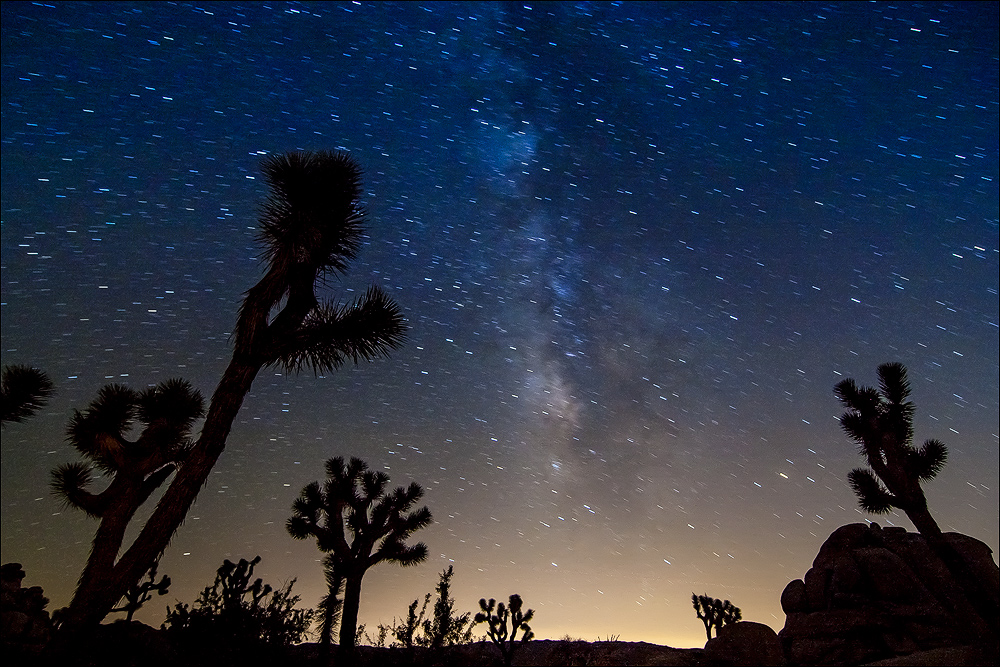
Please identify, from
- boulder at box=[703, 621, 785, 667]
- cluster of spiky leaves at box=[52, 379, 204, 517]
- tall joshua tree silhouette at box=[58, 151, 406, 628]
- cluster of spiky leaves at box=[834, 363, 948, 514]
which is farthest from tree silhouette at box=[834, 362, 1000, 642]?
cluster of spiky leaves at box=[52, 379, 204, 517]

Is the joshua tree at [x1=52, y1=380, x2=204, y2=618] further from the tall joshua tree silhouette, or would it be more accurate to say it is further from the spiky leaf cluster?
the spiky leaf cluster

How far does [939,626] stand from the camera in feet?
45.9

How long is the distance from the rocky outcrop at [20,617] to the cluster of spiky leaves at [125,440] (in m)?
1.42

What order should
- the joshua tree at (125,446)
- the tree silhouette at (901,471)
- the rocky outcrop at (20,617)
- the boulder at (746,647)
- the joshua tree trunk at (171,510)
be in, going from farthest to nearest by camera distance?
the boulder at (746,647)
the tree silhouette at (901,471)
the joshua tree at (125,446)
the rocky outcrop at (20,617)
the joshua tree trunk at (171,510)

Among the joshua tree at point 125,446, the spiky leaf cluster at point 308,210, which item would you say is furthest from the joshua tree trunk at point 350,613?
the spiky leaf cluster at point 308,210

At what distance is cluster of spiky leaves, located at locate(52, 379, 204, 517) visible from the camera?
959 centimetres

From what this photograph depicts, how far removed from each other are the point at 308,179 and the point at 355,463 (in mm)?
11529

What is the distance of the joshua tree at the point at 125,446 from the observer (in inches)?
368

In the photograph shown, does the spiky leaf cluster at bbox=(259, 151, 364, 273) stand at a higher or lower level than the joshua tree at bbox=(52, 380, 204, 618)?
higher

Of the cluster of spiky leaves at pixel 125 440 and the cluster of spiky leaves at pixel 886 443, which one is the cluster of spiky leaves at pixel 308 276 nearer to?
the cluster of spiky leaves at pixel 125 440

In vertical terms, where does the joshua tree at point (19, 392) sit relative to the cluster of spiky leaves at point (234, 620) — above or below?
above

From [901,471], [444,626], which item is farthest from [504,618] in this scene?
[901,471]

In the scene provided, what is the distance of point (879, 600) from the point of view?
15.3 meters

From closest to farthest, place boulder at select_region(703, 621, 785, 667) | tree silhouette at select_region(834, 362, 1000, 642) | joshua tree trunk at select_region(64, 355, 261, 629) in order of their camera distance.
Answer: joshua tree trunk at select_region(64, 355, 261, 629), tree silhouette at select_region(834, 362, 1000, 642), boulder at select_region(703, 621, 785, 667)
